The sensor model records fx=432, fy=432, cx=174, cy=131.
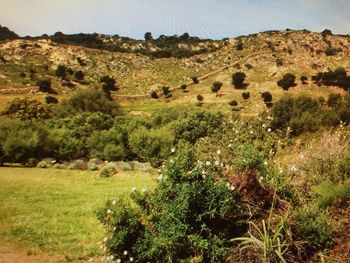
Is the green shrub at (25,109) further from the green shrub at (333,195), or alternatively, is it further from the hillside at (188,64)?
the green shrub at (333,195)

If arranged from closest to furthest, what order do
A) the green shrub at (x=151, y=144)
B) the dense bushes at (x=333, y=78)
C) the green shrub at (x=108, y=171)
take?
the green shrub at (x=108, y=171) → the green shrub at (x=151, y=144) → the dense bushes at (x=333, y=78)

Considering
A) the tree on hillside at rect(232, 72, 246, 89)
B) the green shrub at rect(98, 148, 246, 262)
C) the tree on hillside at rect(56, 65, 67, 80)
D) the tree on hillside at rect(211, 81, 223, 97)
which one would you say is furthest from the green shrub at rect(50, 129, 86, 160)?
the tree on hillside at rect(232, 72, 246, 89)

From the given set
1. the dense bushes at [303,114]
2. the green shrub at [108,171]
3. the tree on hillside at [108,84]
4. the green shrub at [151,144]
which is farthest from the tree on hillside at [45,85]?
the green shrub at [108,171]

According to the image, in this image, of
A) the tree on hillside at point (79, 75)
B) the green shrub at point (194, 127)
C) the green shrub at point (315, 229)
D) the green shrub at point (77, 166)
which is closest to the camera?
the green shrub at point (315, 229)

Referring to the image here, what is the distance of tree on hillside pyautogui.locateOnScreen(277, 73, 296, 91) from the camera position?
8275 cm

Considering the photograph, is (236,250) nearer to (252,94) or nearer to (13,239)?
(13,239)

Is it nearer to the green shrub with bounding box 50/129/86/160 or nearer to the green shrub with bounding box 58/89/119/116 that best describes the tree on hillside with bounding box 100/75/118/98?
the green shrub with bounding box 58/89/119/116

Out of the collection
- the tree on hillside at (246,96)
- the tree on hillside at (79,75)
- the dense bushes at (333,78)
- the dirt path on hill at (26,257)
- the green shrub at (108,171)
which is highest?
the tree on hillside at (79,75)

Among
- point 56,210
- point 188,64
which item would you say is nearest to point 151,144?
point 56,210

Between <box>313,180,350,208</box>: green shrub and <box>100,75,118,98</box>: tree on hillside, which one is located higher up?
<box>313,180,350,208</box>: green shrub

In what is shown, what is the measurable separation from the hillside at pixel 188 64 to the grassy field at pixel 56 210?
52.3 meters

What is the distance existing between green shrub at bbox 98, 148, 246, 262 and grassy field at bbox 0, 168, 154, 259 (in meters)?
2.60

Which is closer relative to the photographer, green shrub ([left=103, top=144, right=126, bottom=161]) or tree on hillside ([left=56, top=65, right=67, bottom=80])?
green shrub ([left=103, top=144, right=126, bottom=161])

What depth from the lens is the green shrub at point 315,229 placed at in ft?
27.5
